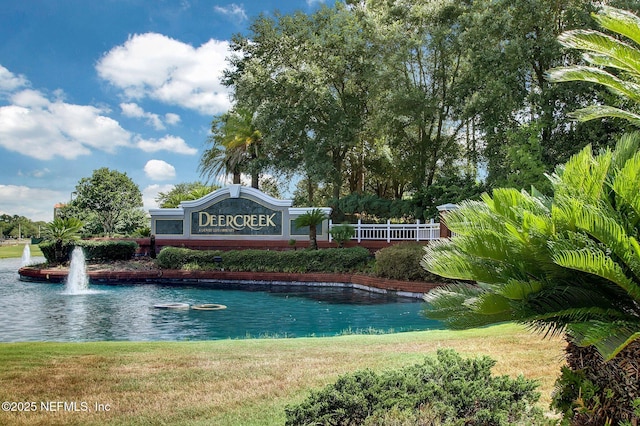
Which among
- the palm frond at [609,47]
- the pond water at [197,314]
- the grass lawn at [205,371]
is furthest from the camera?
the pond water at [197,314]

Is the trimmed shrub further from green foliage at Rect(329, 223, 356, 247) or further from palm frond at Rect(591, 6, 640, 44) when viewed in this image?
palm frond at Rect(591, 6, 640, 44)

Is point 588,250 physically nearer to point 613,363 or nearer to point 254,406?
point 613,363

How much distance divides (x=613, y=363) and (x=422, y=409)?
4.42 ft

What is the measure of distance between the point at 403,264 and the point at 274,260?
542cm

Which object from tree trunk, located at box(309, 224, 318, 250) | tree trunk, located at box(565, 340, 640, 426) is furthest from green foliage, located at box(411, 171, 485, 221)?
tree trunk, located at box(565, 340, 640, 426)

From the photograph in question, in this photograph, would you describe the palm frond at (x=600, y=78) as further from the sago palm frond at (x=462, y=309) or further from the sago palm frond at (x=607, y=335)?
the sago palm frond at (x=607, y=335)

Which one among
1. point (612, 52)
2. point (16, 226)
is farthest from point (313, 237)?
point (16, 226)

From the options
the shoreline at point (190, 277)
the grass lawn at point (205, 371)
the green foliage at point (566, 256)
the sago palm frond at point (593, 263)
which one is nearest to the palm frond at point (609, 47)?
the green foliage at point (566, 256)

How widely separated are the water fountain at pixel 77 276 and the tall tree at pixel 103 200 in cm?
998

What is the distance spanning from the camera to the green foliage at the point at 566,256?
10.4 ft

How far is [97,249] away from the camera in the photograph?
69.4ft

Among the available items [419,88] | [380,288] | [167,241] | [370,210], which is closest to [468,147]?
[419,88]

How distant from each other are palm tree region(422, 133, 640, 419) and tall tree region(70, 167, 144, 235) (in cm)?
2986

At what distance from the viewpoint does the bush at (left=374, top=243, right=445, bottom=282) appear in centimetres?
1450
